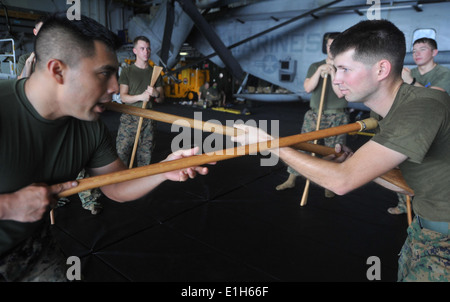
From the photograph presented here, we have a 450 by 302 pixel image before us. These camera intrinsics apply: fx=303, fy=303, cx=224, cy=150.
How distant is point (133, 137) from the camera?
433cm

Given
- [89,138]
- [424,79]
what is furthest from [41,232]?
[424,79]

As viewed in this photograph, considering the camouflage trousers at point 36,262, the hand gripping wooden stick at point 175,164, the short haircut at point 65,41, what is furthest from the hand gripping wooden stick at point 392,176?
the camouflage trousers at point 36,262

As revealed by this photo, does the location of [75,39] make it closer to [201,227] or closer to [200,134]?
[201,227]

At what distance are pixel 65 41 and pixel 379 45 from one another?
1.57 metres

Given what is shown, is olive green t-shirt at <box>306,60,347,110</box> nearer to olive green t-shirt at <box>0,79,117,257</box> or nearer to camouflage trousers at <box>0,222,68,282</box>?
olive green t-shirt at <box>0,79,117,257</box>

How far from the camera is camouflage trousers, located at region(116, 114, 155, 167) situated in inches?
169

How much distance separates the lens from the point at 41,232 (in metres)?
1.49

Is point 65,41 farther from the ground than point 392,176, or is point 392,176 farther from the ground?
point 65,41

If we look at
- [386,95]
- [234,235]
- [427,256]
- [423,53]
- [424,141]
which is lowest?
[234,235]

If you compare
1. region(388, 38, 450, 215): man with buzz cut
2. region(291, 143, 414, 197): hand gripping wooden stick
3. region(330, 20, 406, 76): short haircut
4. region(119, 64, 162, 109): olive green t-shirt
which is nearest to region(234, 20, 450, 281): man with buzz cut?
region(330, 20, 406, 76): short haircut

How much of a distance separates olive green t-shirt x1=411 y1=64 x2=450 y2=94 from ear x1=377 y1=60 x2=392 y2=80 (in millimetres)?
3216

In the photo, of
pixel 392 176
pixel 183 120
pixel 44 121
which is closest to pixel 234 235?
pixel 183 120

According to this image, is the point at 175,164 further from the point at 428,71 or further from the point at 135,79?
the point at 428,71
